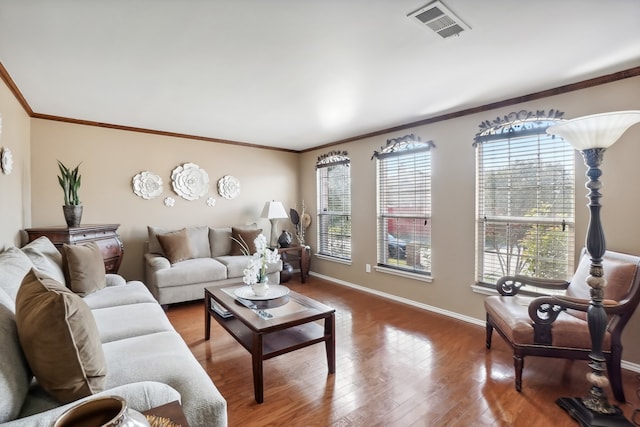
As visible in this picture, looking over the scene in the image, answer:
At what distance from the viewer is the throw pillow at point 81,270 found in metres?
2.60

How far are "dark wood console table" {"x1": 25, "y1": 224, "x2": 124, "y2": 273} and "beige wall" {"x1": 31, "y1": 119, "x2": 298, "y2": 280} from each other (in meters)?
0.55

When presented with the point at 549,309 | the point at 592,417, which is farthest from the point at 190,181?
the point at 592,417

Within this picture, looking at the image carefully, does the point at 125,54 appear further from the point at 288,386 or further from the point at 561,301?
the point at 561,301

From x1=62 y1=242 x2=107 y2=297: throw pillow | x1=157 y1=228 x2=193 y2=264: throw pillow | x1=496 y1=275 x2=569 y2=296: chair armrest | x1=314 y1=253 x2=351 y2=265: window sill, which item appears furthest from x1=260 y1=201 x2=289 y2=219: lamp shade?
x1=496 y1=275 x2=569 y2=296: chair armrest

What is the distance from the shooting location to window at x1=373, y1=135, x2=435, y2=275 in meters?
3.82

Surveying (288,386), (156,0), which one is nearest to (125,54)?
(156,0)

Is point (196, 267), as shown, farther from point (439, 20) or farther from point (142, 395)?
point (439, 20)

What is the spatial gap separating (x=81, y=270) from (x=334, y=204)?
3500mm

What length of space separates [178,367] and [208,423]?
325mm

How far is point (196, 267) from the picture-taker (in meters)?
3.87

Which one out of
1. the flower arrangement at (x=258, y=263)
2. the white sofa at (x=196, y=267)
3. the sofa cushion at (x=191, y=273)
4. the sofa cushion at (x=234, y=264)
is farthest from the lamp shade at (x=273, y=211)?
the flower arrangement at (x=258, y=263)

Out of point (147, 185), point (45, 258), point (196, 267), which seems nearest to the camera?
point (45, 258)

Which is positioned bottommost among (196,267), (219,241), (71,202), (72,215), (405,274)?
(405,274)

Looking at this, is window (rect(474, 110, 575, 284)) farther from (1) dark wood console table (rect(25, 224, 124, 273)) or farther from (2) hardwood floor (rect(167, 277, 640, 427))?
(1) dark wood console table (rect(25, 224, 124, 273))
